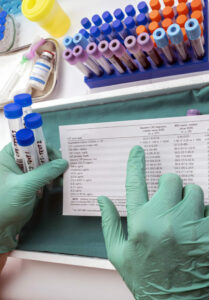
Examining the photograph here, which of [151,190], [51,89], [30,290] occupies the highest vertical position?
[51,89]

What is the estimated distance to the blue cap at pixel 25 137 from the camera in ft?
1.81

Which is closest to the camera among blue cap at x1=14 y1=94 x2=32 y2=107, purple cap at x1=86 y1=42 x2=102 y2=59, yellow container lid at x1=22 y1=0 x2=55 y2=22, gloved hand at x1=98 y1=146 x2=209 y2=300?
gloved hand at x1=98 y1=146 x2=209 y2=300

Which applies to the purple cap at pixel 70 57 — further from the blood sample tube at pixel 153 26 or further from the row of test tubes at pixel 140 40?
the blood sample tube at pixel 153 26

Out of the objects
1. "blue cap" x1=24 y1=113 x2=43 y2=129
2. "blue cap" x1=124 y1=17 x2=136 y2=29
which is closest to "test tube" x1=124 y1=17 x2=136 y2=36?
"blue cap" x1=124 y1=17 x2=136 y2=29

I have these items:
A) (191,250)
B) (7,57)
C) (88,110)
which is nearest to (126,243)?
(191,250)

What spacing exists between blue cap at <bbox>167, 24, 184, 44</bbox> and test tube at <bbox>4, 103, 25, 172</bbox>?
0.36 meters

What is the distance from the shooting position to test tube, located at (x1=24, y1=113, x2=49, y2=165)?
567 mm

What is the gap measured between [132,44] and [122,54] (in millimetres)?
47

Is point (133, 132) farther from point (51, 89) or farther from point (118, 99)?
point (51, 89)

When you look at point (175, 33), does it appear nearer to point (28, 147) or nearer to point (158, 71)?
point (158, 71)

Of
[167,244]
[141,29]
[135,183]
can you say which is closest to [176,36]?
[141,29]

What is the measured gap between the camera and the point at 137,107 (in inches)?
26.8

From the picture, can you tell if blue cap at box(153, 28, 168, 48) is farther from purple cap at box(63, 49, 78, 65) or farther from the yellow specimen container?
the yellow specimen container

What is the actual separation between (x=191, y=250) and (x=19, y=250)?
43cm
